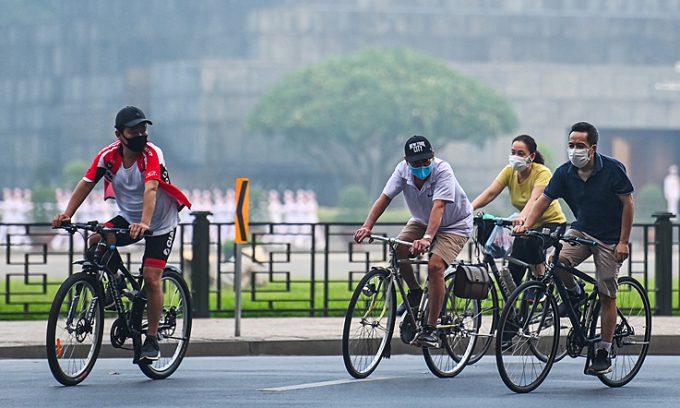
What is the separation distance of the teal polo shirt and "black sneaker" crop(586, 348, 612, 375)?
690 millimetres

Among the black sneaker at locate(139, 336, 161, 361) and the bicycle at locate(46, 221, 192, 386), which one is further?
the black sneaker at locate(139, 336, 161, 361)

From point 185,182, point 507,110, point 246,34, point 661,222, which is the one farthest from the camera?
point 246,34

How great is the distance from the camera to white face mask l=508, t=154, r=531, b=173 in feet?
38.9

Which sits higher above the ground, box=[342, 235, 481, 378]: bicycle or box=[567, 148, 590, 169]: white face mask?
box=[567, 148, 590, 169]: white face mask

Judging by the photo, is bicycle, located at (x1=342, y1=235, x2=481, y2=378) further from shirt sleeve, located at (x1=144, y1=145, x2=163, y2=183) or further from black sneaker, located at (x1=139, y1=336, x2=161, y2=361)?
shirt sleeve, located at (x1=144, y1=145, x2=163, y2=183)

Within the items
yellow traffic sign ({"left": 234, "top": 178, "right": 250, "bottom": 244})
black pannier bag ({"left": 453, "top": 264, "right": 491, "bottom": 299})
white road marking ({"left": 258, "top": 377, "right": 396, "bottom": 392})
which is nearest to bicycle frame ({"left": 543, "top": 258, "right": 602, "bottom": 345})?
black pannier bag ({"left": 453, "top": 264, "right": 491, "bottom": 299})

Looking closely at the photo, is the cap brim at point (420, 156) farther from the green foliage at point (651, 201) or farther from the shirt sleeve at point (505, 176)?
the green foliage at point (651, 201)

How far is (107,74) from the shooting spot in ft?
276

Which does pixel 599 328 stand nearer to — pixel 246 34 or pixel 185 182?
pixel 185 182

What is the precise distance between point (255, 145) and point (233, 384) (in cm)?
6887

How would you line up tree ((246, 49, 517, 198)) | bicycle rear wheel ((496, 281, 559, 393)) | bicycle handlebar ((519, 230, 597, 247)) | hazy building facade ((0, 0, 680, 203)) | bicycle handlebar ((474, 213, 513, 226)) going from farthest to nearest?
hazy building facade ((0, 0, 680, 203)), tree ((246, 49, 517, 198)), bicycle handlebar ((474, 213, 513, 226)), bicycle handlebar ((519, 230, 597, 247)), bicycle rear wheel ((496, 281, 559, 393))

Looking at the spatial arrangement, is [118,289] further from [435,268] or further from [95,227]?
[435,268]

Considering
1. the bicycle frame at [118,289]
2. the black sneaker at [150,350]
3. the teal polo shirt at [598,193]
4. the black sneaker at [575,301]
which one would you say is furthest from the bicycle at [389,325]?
the bicycle frame at [118,289]

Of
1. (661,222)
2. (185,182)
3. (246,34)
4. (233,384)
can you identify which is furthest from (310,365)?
A: (246,34)
